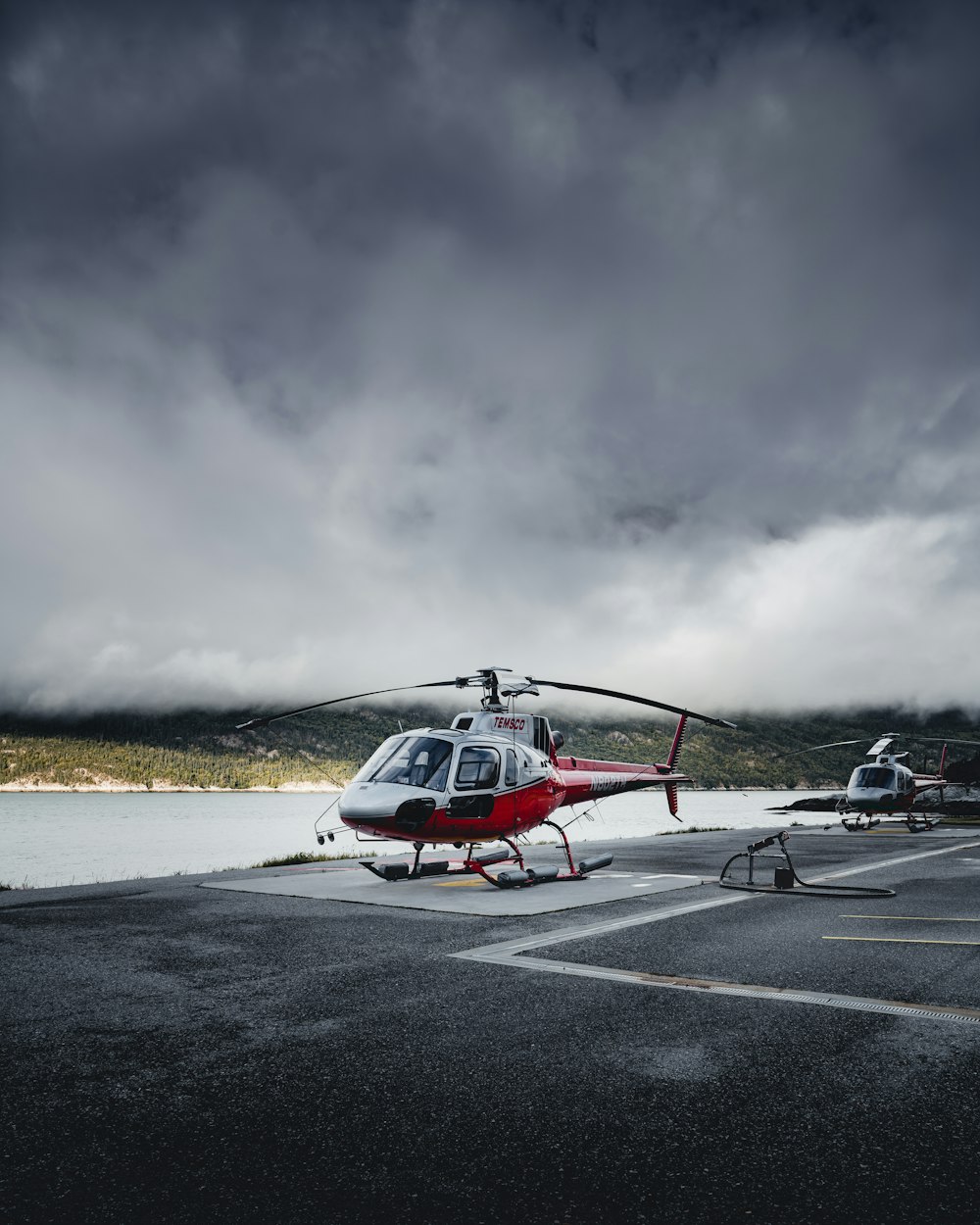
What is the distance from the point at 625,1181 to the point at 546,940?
606 cm

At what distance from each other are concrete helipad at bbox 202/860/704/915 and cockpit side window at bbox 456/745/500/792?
1871 millimetres

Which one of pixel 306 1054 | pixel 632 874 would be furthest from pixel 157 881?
pixel 306 1054

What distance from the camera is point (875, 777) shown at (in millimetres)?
37188

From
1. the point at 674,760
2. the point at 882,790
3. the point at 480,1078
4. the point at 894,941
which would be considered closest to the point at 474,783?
the point at 894,941

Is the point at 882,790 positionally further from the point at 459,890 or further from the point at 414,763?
the point at 414,763

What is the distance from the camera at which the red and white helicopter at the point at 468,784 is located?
535 inches

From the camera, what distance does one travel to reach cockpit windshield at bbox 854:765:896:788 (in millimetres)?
36938

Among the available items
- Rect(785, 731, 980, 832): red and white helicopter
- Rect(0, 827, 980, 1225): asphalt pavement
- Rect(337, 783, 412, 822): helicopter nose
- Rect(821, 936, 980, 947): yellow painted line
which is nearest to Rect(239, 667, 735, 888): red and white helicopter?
Rect(337, 783, 412, 822): helicopter nose

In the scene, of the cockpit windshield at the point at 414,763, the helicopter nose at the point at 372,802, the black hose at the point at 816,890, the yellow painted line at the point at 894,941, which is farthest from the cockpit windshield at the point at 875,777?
the helicopter nose at the point at 372,802

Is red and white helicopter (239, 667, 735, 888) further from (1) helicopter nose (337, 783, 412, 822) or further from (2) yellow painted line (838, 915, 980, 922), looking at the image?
(2) yellow painted line (838, 915, 980, 922)

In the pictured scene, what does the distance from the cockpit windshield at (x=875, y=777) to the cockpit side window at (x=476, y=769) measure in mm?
29061

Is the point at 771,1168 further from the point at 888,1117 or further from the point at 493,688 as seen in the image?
the point at 493,688

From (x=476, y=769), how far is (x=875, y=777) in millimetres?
29886

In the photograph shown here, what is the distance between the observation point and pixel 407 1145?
400 cm
